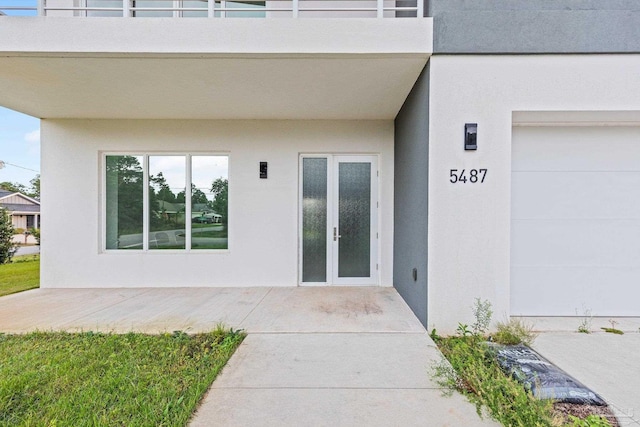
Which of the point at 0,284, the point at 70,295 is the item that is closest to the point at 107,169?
the point at 70,295

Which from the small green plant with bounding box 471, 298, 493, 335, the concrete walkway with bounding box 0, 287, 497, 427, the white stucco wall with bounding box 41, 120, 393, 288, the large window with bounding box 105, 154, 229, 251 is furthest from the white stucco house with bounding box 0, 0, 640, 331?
the large window with bounding box 105, 154, 229, 251

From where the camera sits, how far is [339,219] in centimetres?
566

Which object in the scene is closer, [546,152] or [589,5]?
[589,5]

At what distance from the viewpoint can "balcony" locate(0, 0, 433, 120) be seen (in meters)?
3.42

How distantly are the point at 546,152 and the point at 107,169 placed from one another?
24.3 feet

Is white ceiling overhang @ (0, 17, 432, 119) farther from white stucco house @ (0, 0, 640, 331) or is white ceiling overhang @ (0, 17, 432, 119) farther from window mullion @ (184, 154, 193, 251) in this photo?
window mullion @ (184, 154, 193, 251)

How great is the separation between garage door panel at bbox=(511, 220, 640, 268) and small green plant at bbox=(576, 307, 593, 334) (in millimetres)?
610

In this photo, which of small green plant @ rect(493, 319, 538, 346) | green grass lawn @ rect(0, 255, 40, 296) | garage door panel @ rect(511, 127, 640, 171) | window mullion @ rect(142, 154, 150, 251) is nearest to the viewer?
small green plant @ rect(493, 319, 538, 346)

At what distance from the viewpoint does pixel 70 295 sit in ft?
16.7

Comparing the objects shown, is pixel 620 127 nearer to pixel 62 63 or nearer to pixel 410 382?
pixel 410 382

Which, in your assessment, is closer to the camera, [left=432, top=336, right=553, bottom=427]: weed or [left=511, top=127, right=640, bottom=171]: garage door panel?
[left=432, top=336, right=553, bottom=427]: weed

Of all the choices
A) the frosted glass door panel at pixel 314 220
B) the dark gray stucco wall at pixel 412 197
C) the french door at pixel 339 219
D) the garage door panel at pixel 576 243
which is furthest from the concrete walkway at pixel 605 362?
the frosted glass door panel at pixel 314 220

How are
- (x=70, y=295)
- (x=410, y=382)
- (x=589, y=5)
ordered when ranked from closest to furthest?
1. (x=410, y=382)
2. (x=589, y=5)
3. (x=70, y=295)

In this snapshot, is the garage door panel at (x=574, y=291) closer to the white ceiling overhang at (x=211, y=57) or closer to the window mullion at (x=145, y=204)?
the white ceiling overhang at (x=211, y=57)
